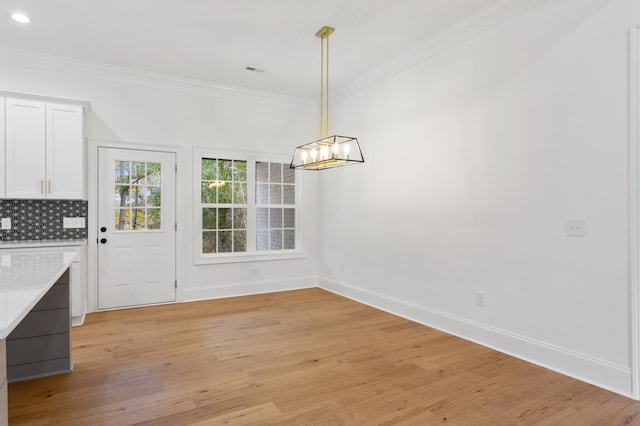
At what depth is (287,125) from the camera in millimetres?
5891

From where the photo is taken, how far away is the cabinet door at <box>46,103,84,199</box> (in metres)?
4.04

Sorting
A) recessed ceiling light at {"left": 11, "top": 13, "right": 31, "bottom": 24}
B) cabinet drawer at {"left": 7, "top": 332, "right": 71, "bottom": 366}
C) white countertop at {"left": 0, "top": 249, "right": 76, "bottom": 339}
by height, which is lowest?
cabinet drawer at {"left": 7, "top": 332, "right": 71, "bottom": 366}

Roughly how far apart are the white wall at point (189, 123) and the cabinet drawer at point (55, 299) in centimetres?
195

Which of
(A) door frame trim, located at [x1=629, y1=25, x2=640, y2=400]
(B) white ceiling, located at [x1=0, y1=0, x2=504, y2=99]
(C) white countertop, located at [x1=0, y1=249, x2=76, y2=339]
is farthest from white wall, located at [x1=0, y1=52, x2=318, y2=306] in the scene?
(A) door frame trim, located at [x1=629, y1=25, x2=640, y2=400]

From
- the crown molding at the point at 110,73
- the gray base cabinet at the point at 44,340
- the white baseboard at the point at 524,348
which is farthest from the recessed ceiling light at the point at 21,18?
the white baseboard at the point at 524,348

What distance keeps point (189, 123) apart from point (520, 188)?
4.19 meters

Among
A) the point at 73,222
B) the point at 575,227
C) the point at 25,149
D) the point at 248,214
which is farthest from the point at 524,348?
the point at 25,149

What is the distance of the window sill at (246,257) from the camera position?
5.20 meters

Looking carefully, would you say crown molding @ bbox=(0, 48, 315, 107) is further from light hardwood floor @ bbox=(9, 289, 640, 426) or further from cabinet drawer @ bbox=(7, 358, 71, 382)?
cabinet drawer @ bbox=(7, 358, 71, 382)

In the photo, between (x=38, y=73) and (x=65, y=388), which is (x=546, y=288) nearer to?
(x=65, y=388)

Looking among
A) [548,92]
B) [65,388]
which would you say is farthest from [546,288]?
[65,388]

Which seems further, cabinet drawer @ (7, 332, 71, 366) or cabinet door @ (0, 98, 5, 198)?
cabinet door @ (0, 98, 5, 198)

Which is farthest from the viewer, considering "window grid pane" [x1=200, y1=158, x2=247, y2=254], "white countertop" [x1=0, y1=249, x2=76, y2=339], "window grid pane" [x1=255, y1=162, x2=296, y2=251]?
"window grid pane" [x1=255, y1=162, x2=296, y2=251]

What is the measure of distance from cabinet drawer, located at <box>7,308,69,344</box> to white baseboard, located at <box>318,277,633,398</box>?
3.32 m
